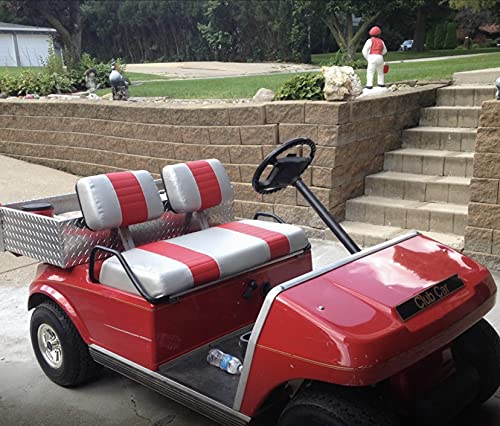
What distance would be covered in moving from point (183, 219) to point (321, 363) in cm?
188

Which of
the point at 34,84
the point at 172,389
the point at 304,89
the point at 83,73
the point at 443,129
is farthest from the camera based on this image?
the point at 83,73

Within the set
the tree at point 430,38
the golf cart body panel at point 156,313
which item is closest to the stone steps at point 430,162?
the golf cart body panel at point 156,313

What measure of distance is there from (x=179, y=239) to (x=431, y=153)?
11.3 ft

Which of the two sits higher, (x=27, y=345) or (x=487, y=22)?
(x=487, y=22)

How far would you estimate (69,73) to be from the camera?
36.3 ft

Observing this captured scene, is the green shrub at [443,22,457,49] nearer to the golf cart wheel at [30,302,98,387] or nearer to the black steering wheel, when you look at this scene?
the black steering wheel

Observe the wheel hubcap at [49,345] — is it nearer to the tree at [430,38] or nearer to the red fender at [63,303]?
the red fender at [63,303]

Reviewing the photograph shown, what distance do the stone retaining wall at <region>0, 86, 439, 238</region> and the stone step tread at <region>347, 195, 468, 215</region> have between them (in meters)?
0.14

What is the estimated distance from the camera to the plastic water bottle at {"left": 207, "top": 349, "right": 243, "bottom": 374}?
282 centimetres

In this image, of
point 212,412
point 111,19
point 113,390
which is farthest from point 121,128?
point 111,19

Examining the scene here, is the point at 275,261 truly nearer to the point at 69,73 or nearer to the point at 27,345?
the point at 27,345

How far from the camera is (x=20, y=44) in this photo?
103 feet

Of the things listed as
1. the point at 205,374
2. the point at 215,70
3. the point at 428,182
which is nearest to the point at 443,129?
A: the point at 428,182

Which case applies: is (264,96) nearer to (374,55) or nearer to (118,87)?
(374,55)
